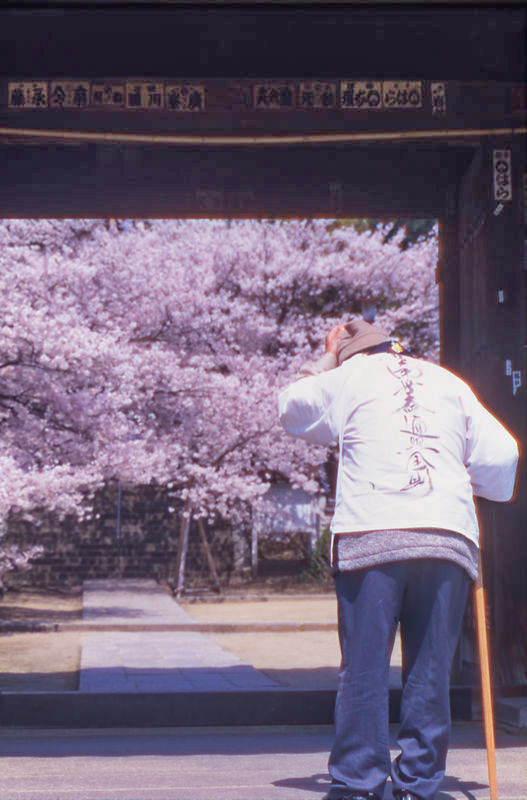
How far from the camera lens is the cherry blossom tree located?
1195cm

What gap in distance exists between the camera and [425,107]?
541 cm

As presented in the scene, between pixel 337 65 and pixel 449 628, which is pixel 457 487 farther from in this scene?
pixel 337 65

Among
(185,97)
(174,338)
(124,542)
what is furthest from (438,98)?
(124,542)

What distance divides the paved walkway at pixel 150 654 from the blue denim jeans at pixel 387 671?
305 cm

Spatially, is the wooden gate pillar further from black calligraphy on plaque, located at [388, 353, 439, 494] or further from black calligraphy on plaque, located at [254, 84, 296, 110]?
black calligraphy on plaque, located at [388, 353, 439, 494]

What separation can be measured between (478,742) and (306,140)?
3311mm

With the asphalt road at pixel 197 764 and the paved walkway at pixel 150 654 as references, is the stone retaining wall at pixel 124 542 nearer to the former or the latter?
the paved walkway at pixel 150 654

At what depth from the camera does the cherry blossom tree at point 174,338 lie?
11.9 m

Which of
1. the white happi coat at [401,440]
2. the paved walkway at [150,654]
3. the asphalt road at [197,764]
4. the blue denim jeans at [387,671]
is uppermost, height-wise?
the white happi coat at [401,440]

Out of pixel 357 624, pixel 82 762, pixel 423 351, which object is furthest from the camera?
pixel 423 351

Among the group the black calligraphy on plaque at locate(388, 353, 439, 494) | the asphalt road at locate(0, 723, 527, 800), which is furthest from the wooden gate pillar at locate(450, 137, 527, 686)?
the black calligraphy on plaque at locate(388, 353, 439, 494)

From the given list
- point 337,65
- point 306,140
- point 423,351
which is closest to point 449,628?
point 306,140

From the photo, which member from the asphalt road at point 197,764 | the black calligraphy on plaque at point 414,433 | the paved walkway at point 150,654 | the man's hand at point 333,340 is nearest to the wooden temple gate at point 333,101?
the asphalt road at point 197,764

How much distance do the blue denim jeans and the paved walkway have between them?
10.0 ft
